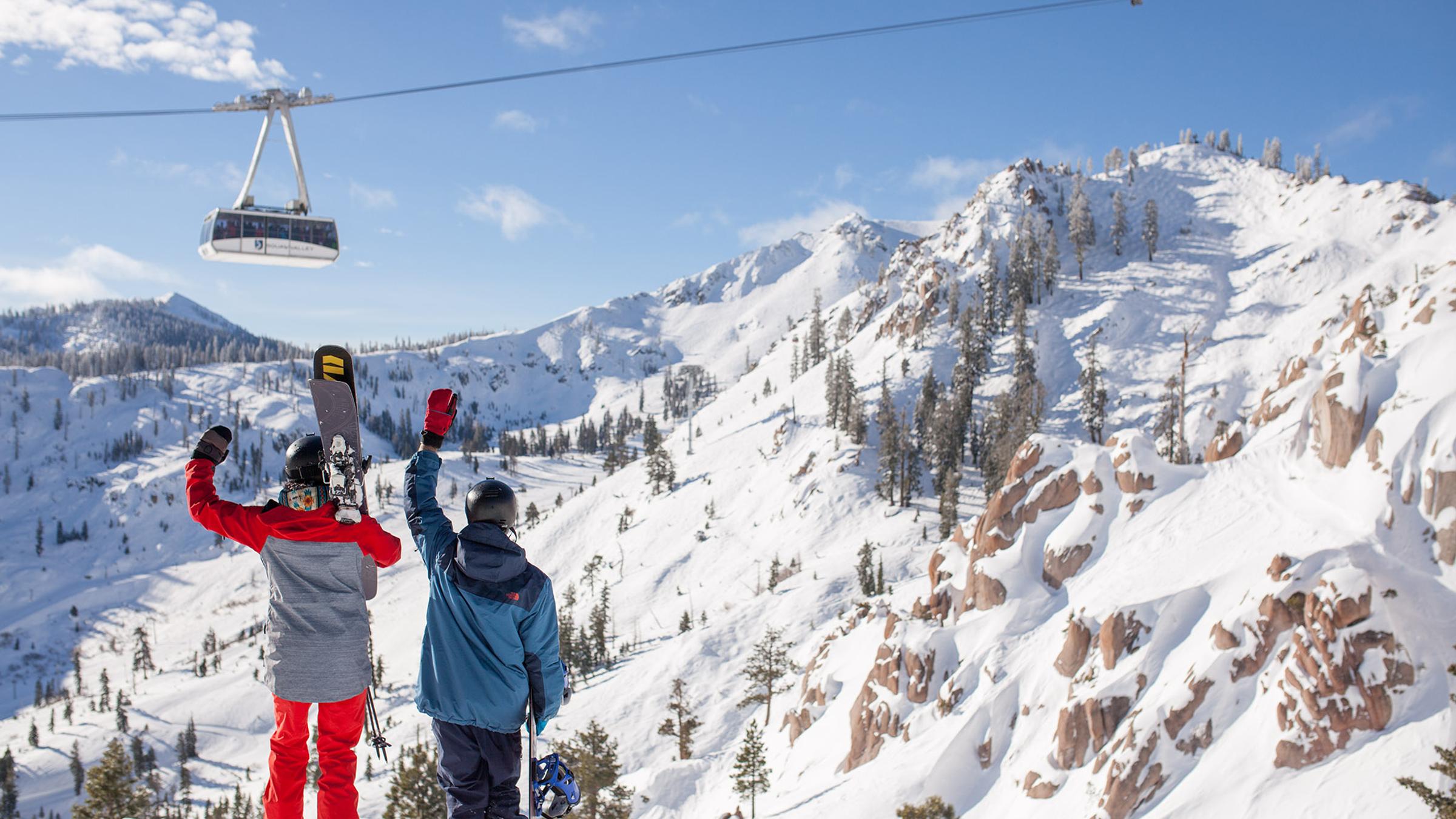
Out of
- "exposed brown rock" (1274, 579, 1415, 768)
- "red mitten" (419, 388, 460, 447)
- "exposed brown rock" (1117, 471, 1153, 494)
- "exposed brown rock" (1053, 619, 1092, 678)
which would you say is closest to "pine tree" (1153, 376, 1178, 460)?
"exposed brown rock" (1117, 471, 1153, 494)

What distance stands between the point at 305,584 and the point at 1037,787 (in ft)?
93.6

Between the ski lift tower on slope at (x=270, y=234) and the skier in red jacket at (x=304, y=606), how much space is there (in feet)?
29.6

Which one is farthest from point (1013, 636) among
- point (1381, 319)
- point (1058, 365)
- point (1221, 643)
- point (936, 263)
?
point (936, 263)

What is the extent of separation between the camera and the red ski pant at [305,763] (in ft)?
19.1

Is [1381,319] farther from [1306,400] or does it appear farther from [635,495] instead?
[635,495]

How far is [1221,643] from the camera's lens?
2383cm

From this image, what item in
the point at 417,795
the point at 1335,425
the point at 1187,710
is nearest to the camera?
the point at 1187,710

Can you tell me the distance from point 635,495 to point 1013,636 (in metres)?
87.0

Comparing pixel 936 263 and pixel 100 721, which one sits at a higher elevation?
pixel 936 263

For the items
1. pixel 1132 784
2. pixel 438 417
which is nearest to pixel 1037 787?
pixel 1132 784

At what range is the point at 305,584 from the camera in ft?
19.2

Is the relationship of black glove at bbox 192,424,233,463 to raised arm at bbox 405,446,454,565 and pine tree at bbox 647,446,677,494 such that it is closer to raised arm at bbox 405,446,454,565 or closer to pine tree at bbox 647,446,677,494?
raised arm at bbox 405,446,454,565

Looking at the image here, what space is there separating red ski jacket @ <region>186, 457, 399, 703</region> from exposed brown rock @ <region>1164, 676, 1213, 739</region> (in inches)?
1016

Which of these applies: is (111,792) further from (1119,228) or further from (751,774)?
(1119,228)
